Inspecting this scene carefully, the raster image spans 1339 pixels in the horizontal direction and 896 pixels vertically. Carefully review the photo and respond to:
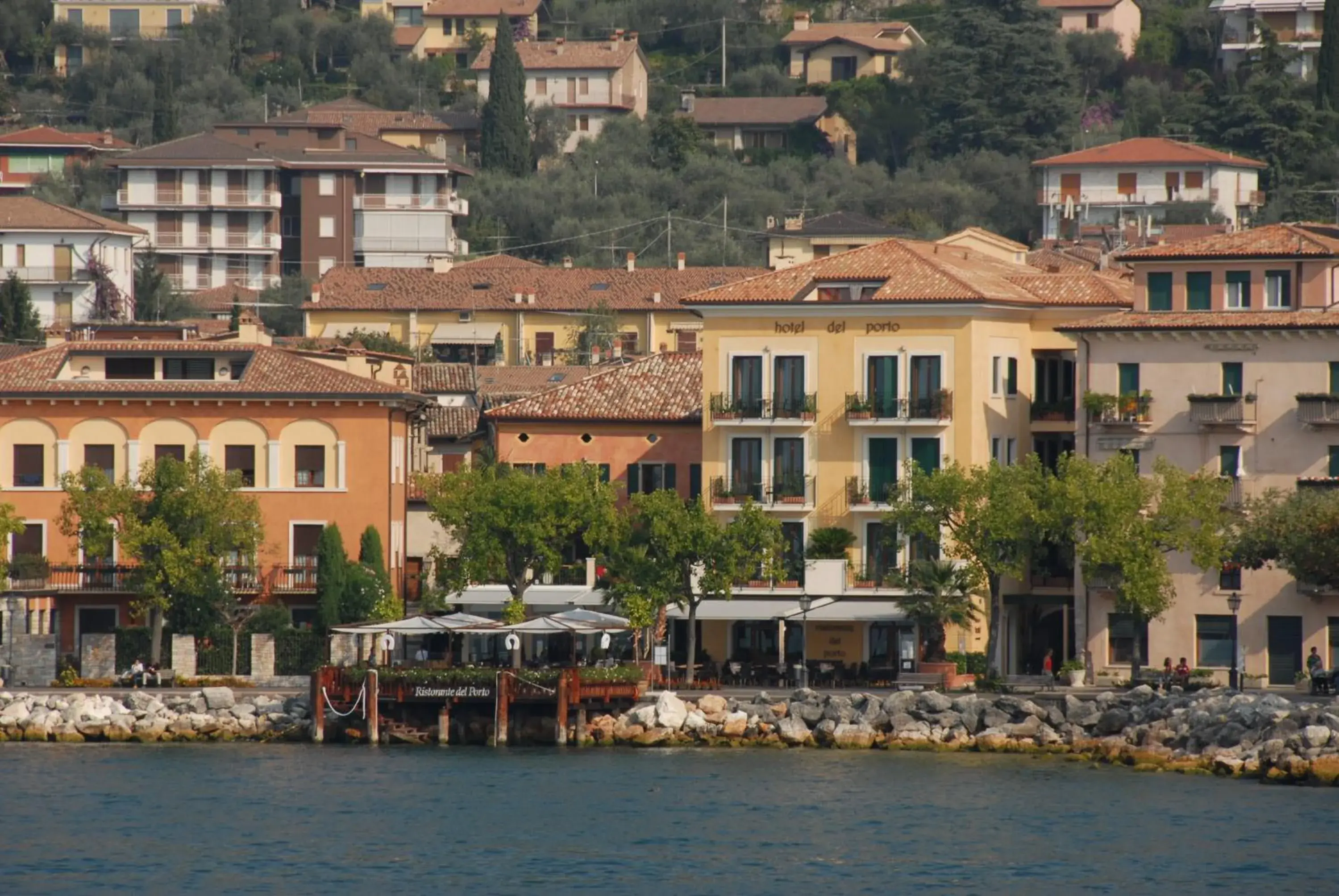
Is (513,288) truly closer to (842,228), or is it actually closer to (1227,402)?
(842,228)

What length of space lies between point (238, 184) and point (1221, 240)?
8336 cm

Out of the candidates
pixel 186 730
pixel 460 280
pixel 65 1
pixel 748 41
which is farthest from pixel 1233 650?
pixel 65 1

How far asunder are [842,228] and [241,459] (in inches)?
2533

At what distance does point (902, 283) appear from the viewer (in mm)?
79562

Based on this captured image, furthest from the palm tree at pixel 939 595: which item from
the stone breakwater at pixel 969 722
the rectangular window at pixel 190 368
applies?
the rectangular window at pixel 190 368

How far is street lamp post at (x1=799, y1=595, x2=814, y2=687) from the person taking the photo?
75.2m

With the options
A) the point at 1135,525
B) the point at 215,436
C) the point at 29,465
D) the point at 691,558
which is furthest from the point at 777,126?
the point at 1135,525

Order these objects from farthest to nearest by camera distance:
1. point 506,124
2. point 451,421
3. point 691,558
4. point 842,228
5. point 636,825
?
point 506,124, point 842,228, point 451,421, point 691,558, point 636,825

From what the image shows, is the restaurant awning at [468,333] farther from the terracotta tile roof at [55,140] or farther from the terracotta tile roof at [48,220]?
the terracotta tile roof at [55,140]

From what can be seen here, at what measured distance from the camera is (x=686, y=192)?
166 metres

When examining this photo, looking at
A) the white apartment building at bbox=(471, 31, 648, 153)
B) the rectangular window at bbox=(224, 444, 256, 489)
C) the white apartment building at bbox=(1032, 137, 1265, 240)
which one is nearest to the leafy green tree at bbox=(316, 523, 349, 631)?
the rectangular window at bbox=(224, 444, 256, 489)

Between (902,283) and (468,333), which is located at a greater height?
(468,333)

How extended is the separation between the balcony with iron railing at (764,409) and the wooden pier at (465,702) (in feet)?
38.5

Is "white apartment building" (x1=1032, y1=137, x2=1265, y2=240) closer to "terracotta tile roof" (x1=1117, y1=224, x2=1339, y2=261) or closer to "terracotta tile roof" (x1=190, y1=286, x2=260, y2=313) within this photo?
"terracotta tile roof" (x1=190, y1=286, x2=260, y2=313)
